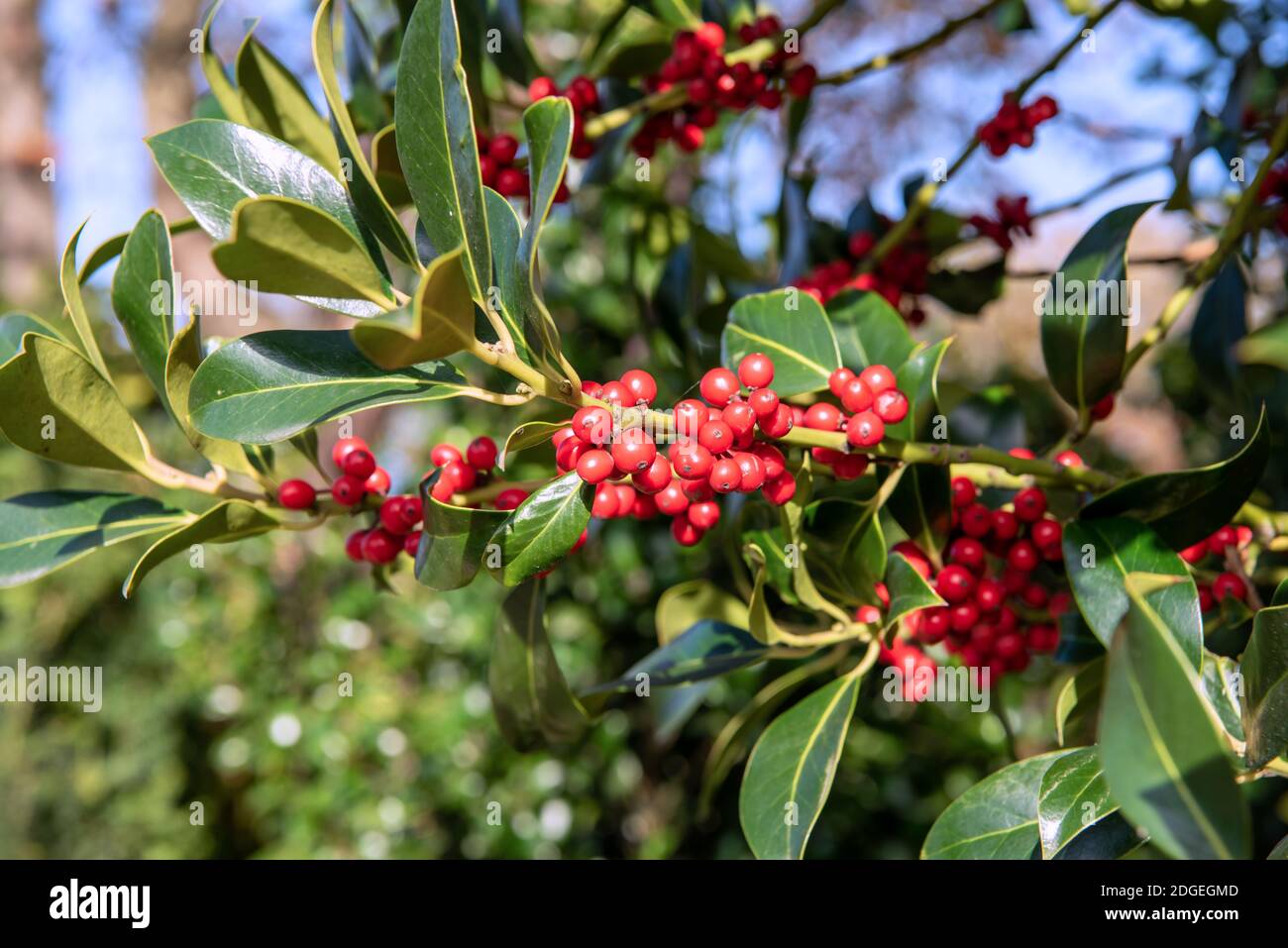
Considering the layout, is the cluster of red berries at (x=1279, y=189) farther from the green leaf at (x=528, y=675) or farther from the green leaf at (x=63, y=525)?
the green leaf at (x=63, y=525)

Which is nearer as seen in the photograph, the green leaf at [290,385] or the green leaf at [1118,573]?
the green leaf at [290,385]

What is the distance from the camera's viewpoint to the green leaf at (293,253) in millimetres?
619

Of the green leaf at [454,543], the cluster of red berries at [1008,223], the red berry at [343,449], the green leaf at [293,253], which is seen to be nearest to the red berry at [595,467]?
the green leaf at [454,543]

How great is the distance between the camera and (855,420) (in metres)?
0.91

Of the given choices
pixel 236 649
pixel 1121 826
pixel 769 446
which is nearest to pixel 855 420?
pixel 769 446

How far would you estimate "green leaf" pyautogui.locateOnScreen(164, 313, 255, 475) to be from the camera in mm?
925

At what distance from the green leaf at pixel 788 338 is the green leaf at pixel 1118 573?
0.31 metres

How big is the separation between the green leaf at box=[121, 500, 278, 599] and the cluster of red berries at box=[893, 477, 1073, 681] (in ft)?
2.32

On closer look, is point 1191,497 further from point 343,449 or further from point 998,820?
point 343,449

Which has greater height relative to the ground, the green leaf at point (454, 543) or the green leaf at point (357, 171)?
the green leaf at point (357, 171)

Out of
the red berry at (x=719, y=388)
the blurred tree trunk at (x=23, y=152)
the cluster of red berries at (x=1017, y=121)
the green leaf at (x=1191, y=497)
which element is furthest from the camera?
the blurred tree trunk at (x=23, y=152)

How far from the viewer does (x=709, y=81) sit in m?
1.47

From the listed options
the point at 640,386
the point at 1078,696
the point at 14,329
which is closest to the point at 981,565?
the point at 1078,696

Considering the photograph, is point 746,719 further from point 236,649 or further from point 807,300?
point 236,649
